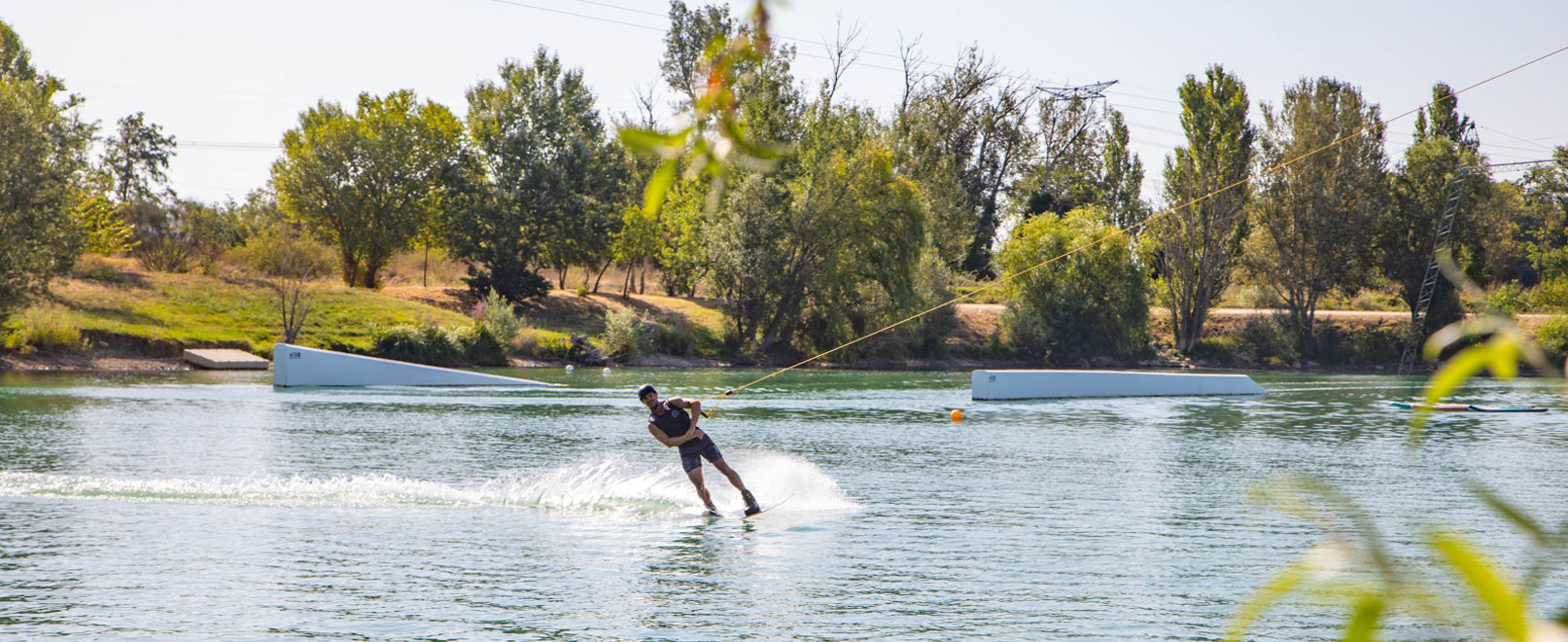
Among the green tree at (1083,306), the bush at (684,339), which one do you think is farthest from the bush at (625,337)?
the green tree at (1083,306)

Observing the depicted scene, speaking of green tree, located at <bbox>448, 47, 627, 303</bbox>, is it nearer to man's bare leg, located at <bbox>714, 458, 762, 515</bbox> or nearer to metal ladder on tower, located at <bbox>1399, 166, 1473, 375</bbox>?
metal ladder on tower, located at <bbox>1399, 166, 1473, 375</bbox>

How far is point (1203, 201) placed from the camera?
63.0 meters

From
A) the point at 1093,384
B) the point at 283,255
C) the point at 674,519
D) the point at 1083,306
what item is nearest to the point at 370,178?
the point at 283,255

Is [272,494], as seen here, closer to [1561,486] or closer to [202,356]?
[1561,486]

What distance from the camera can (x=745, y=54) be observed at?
1.17 metres

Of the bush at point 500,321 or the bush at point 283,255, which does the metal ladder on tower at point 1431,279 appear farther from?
the bush at point 283,255

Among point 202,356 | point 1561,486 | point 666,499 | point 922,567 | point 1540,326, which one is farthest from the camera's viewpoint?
point 1540,326

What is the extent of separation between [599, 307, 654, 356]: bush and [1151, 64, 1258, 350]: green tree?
2532 centimetres

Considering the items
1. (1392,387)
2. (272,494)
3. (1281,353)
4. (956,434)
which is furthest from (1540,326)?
(272,494)

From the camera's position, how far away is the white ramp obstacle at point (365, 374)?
132 feet

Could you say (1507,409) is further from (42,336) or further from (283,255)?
(283,255)

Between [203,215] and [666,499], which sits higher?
[203,215]

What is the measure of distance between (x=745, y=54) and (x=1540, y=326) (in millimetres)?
64384

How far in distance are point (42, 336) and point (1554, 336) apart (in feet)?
191
